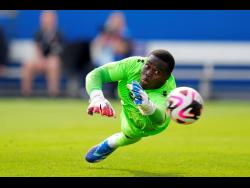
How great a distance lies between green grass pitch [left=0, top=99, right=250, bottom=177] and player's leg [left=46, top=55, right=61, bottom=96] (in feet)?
14.1

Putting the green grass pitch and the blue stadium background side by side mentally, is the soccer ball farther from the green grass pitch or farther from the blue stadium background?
the blue stadium background

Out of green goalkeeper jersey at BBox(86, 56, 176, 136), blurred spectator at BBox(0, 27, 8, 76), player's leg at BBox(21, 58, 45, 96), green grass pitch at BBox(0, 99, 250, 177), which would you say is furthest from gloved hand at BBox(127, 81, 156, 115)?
blurred spectator at BBox(0, 27, 8, 76)

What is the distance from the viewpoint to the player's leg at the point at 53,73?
24.4 meters

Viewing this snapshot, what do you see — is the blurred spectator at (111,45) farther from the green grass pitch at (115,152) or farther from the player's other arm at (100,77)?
the player's other arm at (100,77)

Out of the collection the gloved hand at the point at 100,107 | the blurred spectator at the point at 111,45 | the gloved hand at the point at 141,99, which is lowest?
the blurred spectator at the point at 111,45

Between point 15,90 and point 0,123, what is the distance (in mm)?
9395

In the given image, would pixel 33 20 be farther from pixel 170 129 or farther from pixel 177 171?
pixel 177 171

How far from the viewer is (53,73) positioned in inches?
964

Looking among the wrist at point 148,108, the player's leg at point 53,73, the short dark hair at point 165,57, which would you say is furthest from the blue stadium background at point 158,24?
the wrist at point 148,108

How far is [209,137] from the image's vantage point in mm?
14133

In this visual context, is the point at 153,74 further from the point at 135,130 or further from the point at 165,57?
the point at 135,130

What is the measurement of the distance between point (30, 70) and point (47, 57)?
0.68 meters

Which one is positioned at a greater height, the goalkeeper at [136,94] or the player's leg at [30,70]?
the goalkeeper at [136,94]
